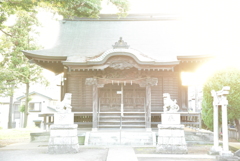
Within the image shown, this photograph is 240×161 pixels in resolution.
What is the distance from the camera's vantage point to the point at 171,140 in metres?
9.29

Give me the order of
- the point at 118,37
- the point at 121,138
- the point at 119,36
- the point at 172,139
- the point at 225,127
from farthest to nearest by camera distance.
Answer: the point at 119,36 < the point at 118,37 < the point at 121,138 < the point at 172,139 < the point at 225,127

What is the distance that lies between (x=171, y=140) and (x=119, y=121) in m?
4.70

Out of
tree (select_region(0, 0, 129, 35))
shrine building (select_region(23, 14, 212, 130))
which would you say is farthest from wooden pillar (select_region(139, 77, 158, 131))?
tree (select_region(0, 0, 129, 35))

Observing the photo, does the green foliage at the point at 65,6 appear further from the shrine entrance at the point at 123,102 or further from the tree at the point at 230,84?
the tree at the point at 230,84

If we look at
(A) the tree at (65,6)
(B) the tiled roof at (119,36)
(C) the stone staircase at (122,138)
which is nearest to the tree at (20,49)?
(B) the tiled roof at (119,36)

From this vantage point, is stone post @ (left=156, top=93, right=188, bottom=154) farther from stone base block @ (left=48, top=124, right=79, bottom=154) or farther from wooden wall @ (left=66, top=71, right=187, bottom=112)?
wooden wall @ (left=66, top=71, right=187, bottom=112)

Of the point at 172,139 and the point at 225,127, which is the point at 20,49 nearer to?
the point at 172,139

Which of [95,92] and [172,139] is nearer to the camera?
[172,139]

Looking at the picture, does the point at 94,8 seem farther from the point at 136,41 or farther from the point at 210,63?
the point at 210,63

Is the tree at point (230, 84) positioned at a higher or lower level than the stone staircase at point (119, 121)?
higher

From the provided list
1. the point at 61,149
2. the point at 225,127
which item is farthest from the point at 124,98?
the point at 225,127

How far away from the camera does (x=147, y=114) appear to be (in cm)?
1259

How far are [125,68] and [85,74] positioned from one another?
334 centimetres

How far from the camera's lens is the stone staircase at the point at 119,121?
44.1 feet
